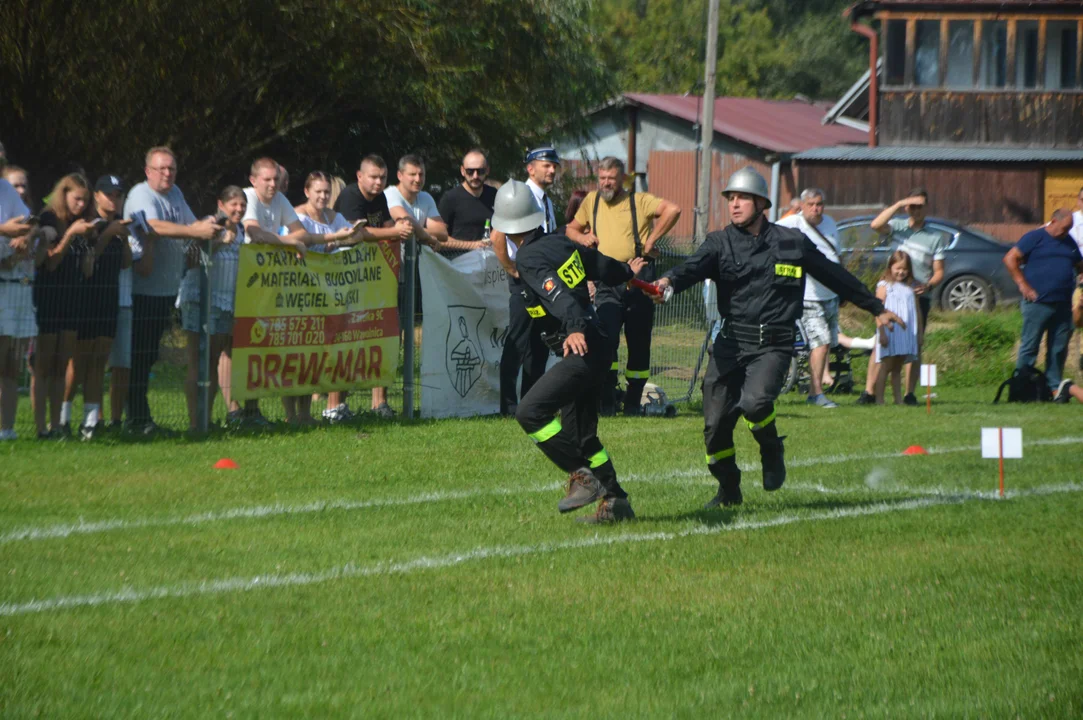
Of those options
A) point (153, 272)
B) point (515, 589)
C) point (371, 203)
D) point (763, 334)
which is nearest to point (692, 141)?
point (371, 203)

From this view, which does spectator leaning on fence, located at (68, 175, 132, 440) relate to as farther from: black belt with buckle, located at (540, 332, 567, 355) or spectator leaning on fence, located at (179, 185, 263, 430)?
black belt with buckle, located at (540, 332, 567, 355)

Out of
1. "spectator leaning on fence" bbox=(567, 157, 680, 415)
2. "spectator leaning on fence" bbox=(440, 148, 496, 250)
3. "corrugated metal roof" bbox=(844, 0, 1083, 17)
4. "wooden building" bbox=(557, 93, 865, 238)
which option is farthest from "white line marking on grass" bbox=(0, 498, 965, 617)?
"wooden building" bbox=(557, 93, 865, 238)

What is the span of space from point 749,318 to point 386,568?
9.71ft

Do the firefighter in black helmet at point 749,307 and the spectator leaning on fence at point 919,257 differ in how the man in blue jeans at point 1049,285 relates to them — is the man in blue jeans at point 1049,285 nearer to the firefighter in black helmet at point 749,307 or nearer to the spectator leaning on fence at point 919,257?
the spectator leaning on fence at point 919,257

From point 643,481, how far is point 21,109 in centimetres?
1243

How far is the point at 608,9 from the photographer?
63.4 metres

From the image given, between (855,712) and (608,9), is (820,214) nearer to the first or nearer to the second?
(855,712)

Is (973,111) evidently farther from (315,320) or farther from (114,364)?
(114,364)

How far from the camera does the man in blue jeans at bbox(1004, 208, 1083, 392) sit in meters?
15.6

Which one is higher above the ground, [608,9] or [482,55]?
[608,9]

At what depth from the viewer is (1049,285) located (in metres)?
15.6

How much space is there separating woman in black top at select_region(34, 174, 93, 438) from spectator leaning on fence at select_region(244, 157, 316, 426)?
150 centimetres

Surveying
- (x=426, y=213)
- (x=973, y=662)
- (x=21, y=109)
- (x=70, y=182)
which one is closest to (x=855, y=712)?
(x=973, y=662)

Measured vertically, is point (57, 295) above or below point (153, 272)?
below
